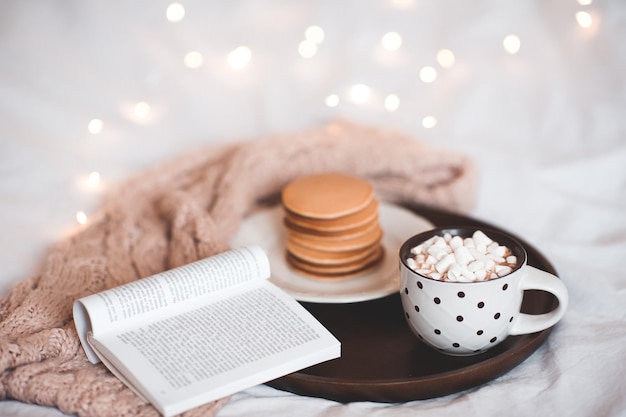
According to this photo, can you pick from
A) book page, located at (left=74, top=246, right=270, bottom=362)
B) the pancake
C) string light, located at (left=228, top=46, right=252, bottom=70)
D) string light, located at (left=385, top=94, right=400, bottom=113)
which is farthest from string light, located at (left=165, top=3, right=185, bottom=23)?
book page, located at (left=74, top=246, right=270, bottom=362)

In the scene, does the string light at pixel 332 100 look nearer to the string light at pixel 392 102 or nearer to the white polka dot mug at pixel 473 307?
the string light at pixel 392 102

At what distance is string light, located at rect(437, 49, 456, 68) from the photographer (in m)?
1.82

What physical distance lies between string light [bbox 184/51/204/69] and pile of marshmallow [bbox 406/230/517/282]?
941mm

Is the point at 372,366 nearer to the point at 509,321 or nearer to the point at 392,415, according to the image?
the point at 392,415

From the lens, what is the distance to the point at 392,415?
991 millimetres

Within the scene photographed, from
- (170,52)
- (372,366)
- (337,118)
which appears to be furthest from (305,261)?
(170,52)

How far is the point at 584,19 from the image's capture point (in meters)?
1.70

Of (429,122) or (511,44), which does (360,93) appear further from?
(511,44)

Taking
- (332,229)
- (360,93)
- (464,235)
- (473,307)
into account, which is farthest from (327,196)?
(360,93)

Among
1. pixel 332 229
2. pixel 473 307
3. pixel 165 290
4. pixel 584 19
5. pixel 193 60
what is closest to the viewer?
pixel 473 307

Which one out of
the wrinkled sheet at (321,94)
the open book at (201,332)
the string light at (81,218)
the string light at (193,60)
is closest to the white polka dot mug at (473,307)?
the open book at (201,332)

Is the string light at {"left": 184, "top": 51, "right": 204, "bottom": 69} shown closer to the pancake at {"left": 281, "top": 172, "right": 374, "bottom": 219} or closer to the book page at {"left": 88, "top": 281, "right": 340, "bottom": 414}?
the pancake at {"left": 281, "top": 172, "right": 374, "bottom": 219}

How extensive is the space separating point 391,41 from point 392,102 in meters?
0.15

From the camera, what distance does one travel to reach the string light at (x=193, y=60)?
1814mm
